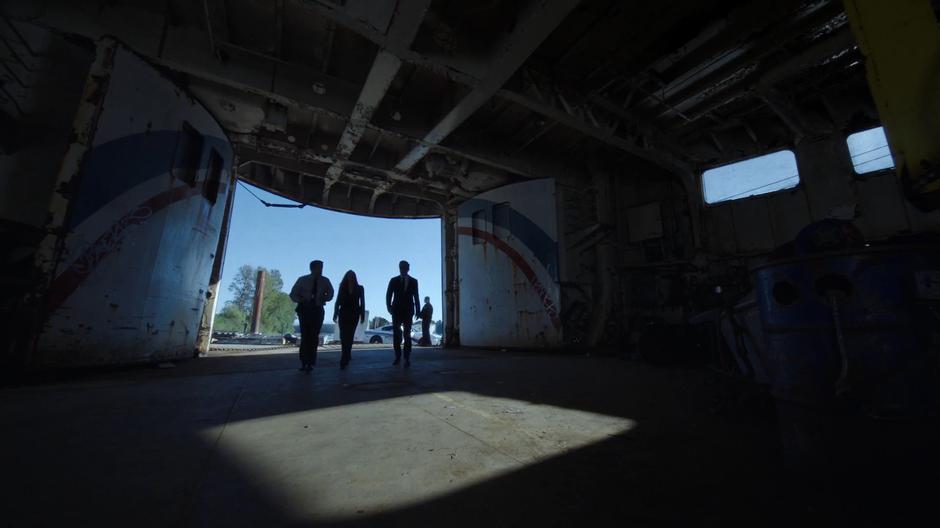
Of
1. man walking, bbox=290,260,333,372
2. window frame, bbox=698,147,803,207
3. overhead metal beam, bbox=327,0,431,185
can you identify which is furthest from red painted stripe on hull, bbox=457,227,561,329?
man walking, bbox=290,260,333,372

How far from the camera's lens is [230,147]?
264 inches

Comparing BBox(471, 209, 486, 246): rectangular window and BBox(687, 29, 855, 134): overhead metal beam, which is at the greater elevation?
BBox(687, 29, 855, 134): overhead metal beam

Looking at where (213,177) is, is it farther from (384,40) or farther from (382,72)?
(384,40)

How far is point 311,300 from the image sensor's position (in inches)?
193

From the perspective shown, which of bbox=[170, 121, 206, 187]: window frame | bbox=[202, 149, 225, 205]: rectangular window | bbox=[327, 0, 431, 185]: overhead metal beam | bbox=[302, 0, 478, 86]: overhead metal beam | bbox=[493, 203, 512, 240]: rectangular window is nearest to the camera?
bbox=[302, 0, 478, 86]: overhead metal beam

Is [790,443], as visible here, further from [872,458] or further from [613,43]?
[613,43]

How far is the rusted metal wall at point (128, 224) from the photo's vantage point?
381 cm

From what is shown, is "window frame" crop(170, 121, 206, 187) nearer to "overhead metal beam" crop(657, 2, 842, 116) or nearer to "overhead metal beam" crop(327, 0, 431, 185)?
"overhead metal beam" crop(327, 0, 431, 185)

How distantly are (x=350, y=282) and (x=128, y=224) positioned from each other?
2.84 meters

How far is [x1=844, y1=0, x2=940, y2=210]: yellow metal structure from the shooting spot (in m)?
1.74

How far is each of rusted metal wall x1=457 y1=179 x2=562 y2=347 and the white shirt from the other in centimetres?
490

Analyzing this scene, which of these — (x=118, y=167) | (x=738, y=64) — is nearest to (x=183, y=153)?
(x=118, y=167)

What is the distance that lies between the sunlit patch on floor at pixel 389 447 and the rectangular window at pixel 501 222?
22.4ft

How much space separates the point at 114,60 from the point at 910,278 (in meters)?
7.34
